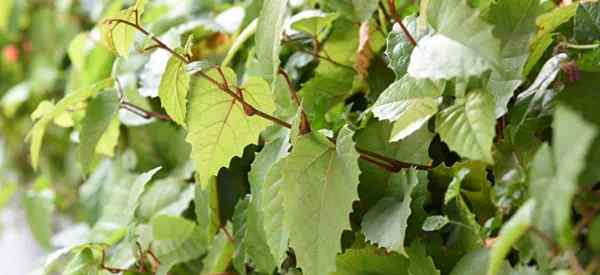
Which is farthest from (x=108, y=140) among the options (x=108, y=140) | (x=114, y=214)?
(x=114, y=214)

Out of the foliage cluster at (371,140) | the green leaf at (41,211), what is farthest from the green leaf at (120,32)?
the green leaf at (41,211)

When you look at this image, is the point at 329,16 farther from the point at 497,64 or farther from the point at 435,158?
the point at 497,64

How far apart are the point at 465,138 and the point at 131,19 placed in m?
0.27

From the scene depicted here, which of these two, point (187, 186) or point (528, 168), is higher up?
point (528, 168)

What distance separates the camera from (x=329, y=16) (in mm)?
667

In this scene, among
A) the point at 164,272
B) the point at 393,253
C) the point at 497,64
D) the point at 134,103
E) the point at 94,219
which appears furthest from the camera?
the point at 94,219

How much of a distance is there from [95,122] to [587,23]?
1.39ft

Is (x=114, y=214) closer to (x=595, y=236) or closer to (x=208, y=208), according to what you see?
(x=208, y=208)

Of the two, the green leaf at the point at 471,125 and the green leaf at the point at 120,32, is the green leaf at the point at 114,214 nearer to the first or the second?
the green leaf at the point at 120,32

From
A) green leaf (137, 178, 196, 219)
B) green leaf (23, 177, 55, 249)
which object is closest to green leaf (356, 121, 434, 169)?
green leaf (137, 178, 196, 219)

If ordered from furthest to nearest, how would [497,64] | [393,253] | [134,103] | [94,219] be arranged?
[94,219] < [134,103] < [393,253] < [497,64]

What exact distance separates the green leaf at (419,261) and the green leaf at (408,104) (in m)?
0.09

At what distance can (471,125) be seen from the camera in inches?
17.6

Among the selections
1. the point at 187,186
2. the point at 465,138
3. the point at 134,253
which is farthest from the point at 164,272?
the point at 465,138
